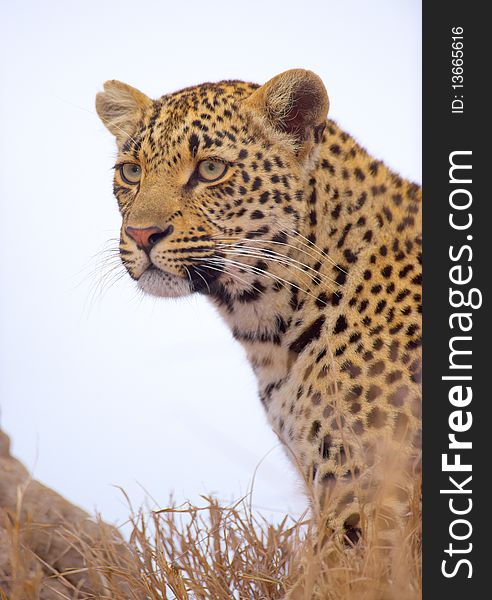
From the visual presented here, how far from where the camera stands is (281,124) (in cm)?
413

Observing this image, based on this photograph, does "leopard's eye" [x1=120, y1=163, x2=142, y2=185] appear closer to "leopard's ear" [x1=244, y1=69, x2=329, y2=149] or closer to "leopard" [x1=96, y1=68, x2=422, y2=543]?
"leopard" [x1=96, y1=68, x2=422, y2=543]

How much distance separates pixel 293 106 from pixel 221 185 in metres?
0.51

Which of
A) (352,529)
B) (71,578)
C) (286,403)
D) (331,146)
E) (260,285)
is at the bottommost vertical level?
(71,578)

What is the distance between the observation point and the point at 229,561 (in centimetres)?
406

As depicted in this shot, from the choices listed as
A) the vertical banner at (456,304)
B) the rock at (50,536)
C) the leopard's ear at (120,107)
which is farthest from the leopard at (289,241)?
the rock at (50,536)

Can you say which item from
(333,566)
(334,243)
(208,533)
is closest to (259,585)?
(208,533)

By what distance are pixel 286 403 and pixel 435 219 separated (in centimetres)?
112

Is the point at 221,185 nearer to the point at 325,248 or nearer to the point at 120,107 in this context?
the point at 325,248

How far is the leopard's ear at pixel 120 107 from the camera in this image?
14.8 ft

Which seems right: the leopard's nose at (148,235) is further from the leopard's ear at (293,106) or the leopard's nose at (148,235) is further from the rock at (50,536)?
the rock at (50,536)

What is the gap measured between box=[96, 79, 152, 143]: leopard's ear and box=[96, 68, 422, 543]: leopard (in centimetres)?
23

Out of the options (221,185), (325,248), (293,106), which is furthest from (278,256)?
(293,106)

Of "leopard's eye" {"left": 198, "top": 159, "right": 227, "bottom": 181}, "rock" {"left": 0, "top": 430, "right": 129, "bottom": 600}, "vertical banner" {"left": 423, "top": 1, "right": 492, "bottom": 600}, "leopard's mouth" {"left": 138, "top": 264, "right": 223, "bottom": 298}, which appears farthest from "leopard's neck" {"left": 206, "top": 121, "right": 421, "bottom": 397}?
"rock" {"left": 0, "top": 430, "right": 129, "bottom": 600}

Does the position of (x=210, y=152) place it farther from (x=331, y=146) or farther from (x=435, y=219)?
(x=435, y=219)
